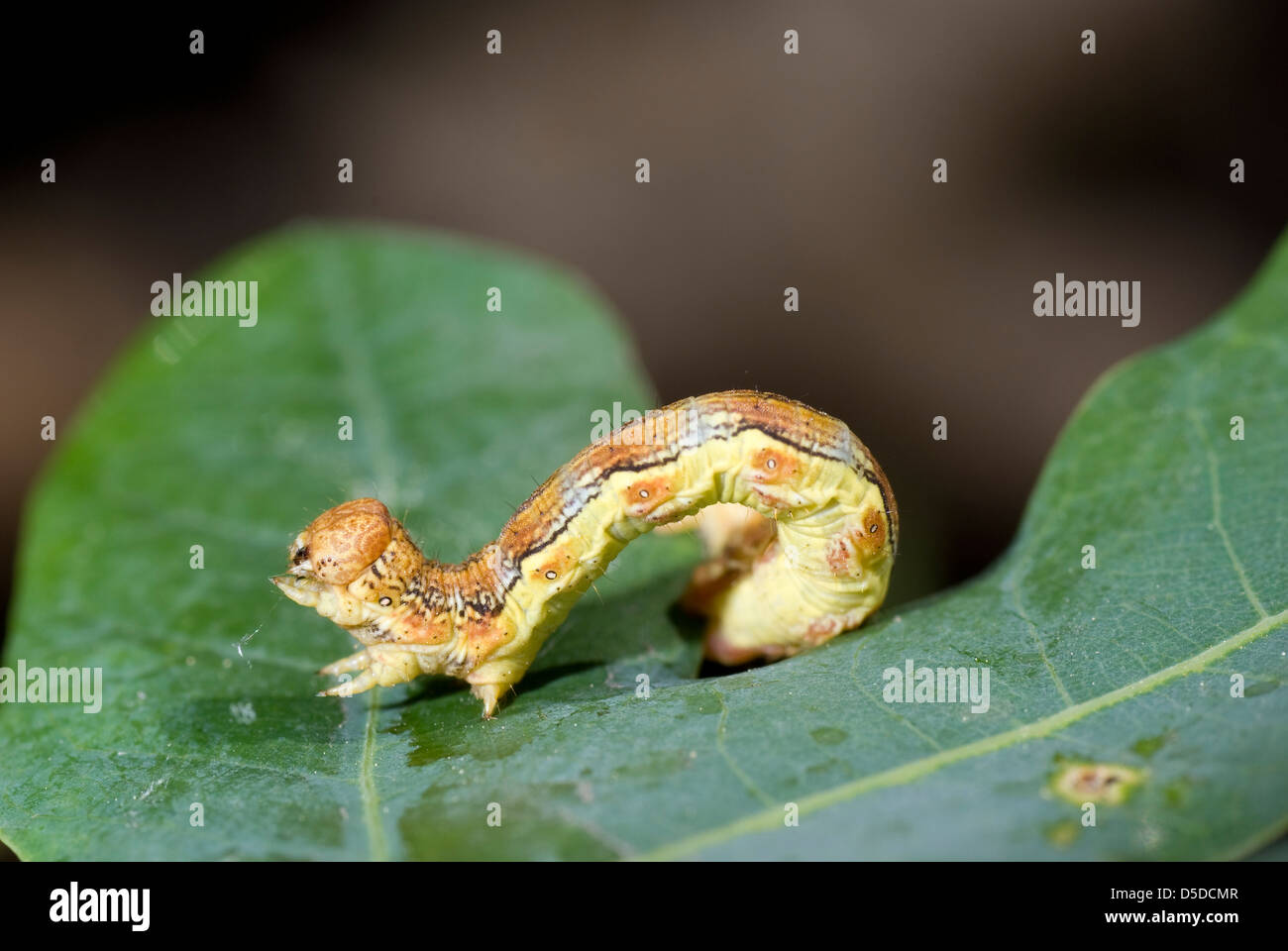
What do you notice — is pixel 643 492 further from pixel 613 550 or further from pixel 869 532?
pixel 869 532

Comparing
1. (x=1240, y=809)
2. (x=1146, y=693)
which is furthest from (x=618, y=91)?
(x=1240, y=809)

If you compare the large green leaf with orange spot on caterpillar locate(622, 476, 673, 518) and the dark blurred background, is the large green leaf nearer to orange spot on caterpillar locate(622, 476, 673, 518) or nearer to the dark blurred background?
orange spot on caterpillar locate(622, 476, 673, 518)

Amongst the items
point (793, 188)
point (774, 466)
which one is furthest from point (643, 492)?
point (793, 188)

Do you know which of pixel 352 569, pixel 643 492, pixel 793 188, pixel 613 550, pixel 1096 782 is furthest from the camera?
pixel 793 188

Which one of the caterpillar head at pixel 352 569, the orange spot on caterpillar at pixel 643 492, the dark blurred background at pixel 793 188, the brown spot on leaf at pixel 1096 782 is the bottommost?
the brown spot on leaf at pixel 1096 782

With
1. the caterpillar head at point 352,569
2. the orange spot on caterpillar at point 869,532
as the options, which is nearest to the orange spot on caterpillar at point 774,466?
the orange spot on caterpillar at point 869,532

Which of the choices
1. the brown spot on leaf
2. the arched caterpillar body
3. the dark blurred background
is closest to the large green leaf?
the brown spot on leaf

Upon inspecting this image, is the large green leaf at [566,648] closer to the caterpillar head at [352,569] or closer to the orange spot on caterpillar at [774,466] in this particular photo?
the caterpillar head at [352,569]
